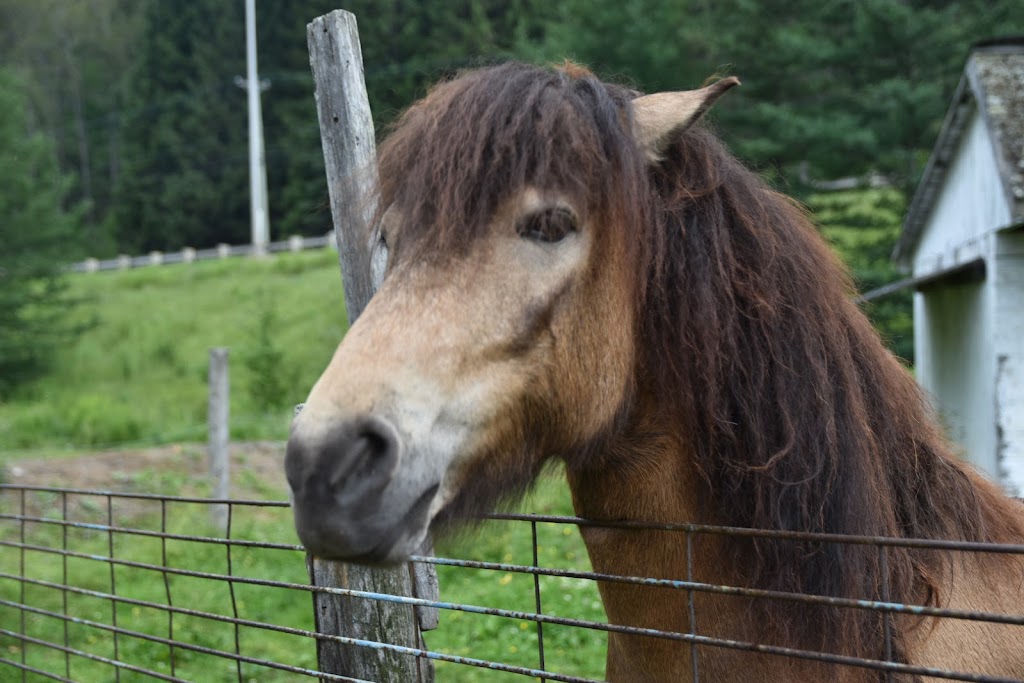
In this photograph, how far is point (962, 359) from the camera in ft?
29.9

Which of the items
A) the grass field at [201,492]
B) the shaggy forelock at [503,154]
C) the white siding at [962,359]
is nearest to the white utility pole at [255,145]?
the grass field at [201,492]

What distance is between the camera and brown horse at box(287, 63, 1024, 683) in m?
1.92

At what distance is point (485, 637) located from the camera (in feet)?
20.5

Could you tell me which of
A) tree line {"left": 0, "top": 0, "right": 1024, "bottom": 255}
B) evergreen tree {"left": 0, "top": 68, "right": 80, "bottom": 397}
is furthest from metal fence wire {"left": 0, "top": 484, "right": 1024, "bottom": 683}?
evergreen tree {"left": 0, "top": 68, "right": 80, "bottom": 397}

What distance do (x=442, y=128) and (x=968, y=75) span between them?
24.4ft

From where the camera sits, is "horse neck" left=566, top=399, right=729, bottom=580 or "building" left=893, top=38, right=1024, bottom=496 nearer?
"horse neck" left=566, top=399, right=729, bottom=580

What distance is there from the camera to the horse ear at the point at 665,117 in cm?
212

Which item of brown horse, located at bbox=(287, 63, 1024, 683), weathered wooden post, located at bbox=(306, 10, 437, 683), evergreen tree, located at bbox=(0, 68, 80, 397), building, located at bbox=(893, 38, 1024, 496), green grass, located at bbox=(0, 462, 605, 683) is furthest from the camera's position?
evergreen tree, located at bbox=(0, 68, 80, 397)

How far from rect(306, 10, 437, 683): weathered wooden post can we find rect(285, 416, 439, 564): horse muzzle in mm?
1037

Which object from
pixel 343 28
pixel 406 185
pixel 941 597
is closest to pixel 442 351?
pixel 406 185

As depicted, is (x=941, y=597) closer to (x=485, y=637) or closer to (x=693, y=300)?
(x=693, y=300)

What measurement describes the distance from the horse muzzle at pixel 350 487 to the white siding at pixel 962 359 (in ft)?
20.1

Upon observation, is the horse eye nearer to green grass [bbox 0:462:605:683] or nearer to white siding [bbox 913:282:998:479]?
green grass [bbox 0:462:605:683]

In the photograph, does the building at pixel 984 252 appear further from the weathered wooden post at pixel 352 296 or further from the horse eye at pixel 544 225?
the horse eye at pixel 544 225
